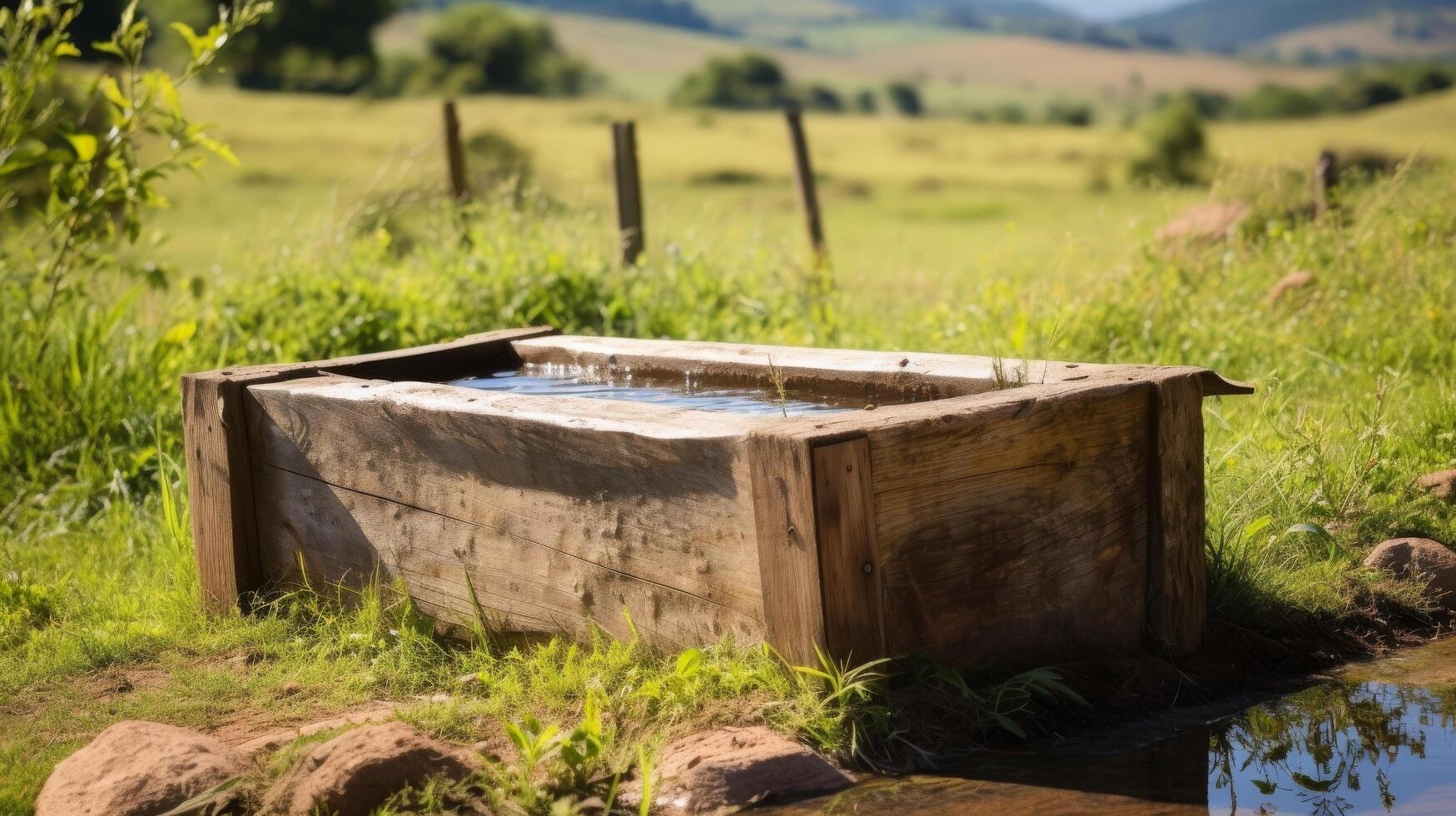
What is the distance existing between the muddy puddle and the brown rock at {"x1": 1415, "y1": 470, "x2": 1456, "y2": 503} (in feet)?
6.57

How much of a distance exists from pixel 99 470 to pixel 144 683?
1.85 meters

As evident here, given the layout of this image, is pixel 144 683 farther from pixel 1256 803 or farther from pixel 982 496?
pixel 1256 803

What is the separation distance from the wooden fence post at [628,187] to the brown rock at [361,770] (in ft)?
17.8

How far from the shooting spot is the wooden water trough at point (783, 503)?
2.73m

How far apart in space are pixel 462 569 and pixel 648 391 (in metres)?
0.98

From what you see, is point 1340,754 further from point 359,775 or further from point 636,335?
point 636,335

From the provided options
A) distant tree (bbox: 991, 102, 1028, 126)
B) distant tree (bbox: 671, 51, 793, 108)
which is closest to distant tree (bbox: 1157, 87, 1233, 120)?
distant tree (bbox: 991, 102, 1028, 126)

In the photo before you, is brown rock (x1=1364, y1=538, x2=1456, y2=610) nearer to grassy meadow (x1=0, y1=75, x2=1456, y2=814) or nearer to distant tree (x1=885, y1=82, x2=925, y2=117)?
grassy meadow (x1=0, y1=75, x2=1456, y2=814)

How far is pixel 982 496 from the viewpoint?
290cm

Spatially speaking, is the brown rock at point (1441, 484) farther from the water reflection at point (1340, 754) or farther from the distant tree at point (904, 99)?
the distant tree at point (904, 99)

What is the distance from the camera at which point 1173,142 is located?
33812mm

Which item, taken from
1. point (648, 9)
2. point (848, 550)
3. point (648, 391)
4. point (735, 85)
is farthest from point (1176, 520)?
point (648, 9)

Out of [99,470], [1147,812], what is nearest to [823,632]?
[1147,812]

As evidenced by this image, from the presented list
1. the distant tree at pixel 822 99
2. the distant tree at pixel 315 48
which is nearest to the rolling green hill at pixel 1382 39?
the distant tree at pixel 822 99
